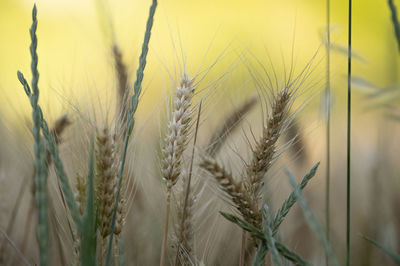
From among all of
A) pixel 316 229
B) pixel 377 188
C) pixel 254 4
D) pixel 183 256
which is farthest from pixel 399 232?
pixel 254 4

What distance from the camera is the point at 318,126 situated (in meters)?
0.72

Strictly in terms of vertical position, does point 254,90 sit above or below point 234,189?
above

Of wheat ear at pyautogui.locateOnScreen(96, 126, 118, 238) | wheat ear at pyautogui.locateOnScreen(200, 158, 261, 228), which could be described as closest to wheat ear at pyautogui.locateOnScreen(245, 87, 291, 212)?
wheat ear at pyautogui.locateOnScreen(200, 158, 261, 228)

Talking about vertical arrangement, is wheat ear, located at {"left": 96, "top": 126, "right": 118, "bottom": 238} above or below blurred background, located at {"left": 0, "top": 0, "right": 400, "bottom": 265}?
below

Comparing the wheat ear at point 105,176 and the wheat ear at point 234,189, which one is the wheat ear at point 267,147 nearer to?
the wheat ear at point 234,189

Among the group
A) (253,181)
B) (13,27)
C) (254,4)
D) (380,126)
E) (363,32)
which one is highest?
(254,4)

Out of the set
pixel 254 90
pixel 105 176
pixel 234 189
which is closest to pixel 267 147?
pixel 234 189

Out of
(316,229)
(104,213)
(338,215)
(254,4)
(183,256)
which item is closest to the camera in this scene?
(316,229)

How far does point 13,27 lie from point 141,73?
5375 mm

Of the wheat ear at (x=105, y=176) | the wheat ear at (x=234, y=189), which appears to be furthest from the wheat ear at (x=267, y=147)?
the wheat ear at (x=105, y=176)

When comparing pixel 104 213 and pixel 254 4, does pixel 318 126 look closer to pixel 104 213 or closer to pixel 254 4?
pixel 104 213

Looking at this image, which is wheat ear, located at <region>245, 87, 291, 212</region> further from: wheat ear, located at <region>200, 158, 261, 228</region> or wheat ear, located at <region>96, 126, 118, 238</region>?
wheat ear, located at <region>96, 126, 118, 238</region>

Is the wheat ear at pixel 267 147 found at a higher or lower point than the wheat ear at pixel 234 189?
higher

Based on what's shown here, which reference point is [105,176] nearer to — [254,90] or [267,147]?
[267,147]
